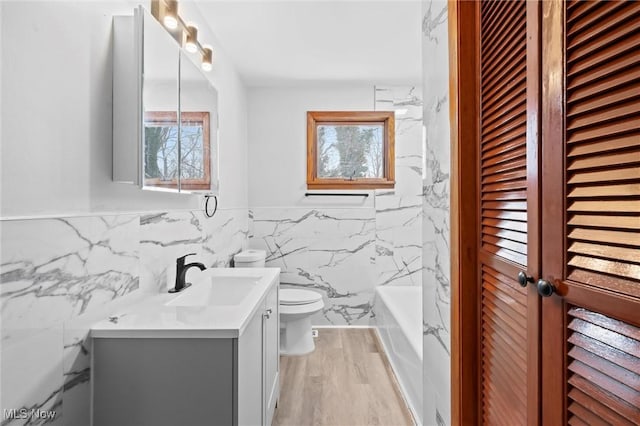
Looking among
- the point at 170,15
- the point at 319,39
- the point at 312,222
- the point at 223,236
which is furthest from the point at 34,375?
the point at 312,222

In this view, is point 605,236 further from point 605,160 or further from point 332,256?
point 332,256

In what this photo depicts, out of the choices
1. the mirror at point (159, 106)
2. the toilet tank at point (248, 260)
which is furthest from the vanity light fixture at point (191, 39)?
the toilet tank at point (248, 260)

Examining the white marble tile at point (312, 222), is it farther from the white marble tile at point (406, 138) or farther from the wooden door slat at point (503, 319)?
the wooden door slat at point (503, 319)

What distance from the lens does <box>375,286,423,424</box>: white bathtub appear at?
6.88ft

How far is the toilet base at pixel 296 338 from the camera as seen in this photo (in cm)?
297

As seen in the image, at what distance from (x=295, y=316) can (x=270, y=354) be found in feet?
3.43

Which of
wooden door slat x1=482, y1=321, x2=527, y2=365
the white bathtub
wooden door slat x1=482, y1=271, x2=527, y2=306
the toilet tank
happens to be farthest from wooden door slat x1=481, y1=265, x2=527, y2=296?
the toilet tank

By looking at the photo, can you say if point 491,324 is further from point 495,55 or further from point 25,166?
point 25,166

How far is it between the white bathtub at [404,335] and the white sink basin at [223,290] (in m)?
1.06

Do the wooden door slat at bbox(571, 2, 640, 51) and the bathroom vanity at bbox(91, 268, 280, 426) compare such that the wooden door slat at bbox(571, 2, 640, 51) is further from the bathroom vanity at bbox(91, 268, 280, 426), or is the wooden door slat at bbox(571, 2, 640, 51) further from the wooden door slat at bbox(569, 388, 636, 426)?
the bathroom vanity at bbox(91, 268, 280, 426)

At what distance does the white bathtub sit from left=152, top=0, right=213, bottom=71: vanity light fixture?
216 centimetres

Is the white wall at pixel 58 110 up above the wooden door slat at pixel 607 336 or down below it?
above

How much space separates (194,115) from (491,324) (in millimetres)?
1739

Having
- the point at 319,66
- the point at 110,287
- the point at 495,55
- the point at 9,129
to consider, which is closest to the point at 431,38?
the point at 495,55
